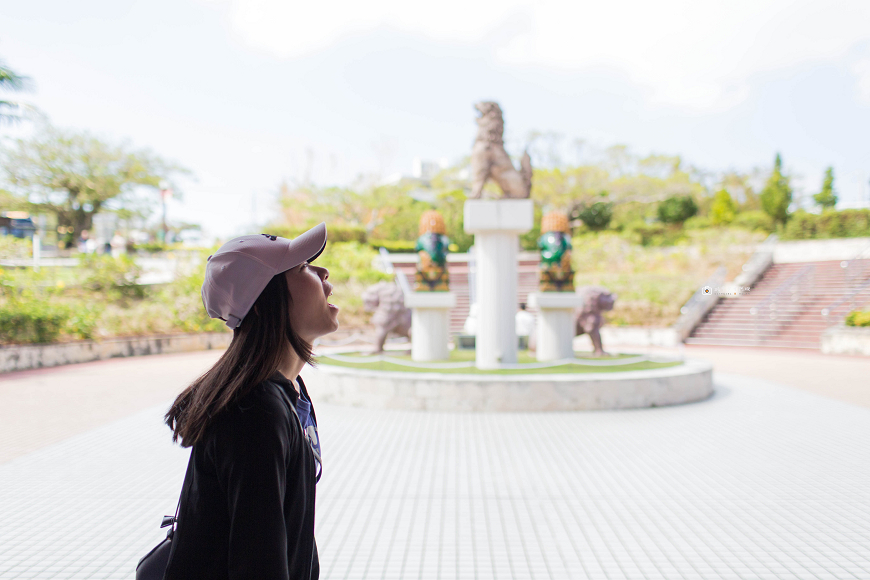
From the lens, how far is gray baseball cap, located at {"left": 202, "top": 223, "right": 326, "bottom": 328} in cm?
125

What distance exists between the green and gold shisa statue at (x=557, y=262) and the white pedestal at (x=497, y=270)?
1.01 metres

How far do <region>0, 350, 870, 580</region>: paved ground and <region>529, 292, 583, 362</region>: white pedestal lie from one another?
225 centimetres

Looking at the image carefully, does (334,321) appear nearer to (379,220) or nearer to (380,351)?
(380,351)

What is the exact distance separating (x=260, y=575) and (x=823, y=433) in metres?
7.19

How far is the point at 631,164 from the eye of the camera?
3528 centimetres

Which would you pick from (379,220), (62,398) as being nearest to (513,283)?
(62,398)

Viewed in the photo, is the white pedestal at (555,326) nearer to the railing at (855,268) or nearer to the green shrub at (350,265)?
the green shrub at (350,265)

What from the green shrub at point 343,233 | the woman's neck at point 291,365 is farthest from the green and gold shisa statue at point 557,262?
the green shrub at point 343,233

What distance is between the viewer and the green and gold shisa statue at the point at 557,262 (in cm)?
941

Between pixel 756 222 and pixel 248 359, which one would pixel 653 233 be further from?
pixel 248 359

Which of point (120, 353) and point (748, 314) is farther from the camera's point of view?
point (748, 314)

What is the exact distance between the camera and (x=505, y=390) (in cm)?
717

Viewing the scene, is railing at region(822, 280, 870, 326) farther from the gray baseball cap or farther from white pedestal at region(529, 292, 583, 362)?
the gray baseball cap

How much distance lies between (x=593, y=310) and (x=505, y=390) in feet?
10.7
